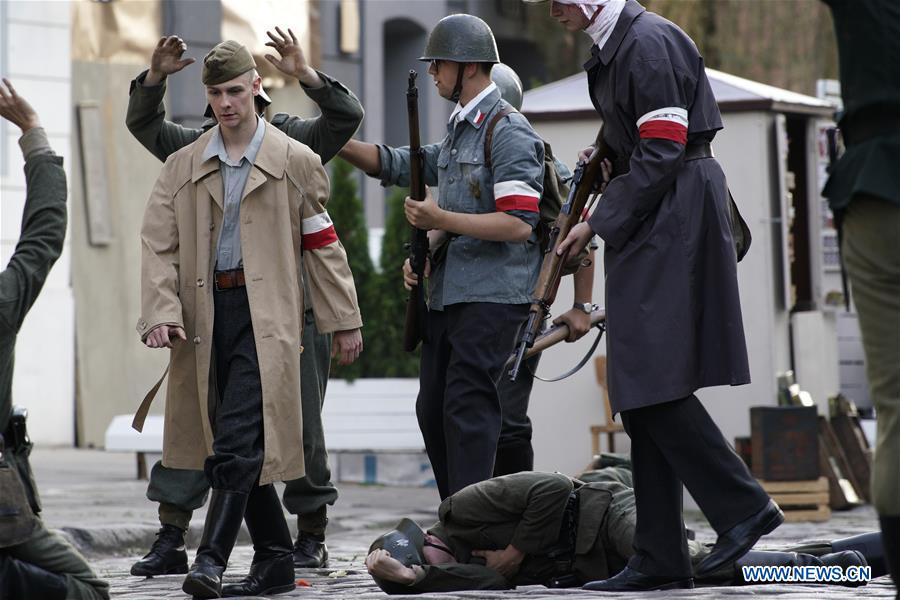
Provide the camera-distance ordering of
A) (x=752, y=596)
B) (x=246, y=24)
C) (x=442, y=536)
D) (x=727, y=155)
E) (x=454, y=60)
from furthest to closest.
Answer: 1. (x=246, y=24)
2. (x=727, y=155)
3. (x=454, y=60)
4. (x=442, y=536)
5. (x=752, y=596)

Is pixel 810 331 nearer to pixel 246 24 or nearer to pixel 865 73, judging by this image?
pixel 865 73

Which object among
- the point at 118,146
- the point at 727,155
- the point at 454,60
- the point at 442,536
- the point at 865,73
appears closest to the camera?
the point at 865,73

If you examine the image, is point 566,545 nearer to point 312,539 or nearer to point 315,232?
point 315,232

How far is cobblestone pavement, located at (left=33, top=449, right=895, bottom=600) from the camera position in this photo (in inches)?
226

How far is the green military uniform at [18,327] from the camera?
16.3 feet

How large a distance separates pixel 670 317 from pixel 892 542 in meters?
1.40

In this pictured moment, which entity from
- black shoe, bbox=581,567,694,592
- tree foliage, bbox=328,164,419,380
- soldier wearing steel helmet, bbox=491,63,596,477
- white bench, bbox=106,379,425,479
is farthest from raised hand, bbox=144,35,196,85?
tree foliage, bbox=328,164,419,380

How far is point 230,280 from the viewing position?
6.02 metres

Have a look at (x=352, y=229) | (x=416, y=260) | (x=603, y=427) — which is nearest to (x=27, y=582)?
(x=416, y=260)

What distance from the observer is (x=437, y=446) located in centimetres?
662

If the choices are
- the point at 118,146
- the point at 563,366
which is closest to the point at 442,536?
the point at 563,366

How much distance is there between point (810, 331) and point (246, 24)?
31.2 ft

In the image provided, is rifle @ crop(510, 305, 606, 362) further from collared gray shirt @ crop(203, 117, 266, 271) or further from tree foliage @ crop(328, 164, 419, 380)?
tree foliage @ crop(328, 164, 419, 380)

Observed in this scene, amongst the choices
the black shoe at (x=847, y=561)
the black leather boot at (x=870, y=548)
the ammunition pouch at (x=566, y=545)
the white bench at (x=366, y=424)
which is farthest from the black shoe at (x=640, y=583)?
the white bench at (x=366, y=424)
